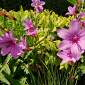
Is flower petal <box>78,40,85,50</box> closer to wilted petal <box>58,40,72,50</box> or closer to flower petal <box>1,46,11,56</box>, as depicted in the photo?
wilted petal <box>58,40,72,50</box>

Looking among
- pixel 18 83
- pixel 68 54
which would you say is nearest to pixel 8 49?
pixel 68 54

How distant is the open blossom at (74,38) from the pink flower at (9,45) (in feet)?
1.07

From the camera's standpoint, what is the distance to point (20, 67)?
162cm

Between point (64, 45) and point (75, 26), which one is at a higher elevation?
point (75, 26)

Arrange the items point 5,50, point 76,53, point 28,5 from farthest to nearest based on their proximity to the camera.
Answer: point 28,5 < point 5,50 < point 76,53

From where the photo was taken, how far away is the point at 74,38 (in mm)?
915

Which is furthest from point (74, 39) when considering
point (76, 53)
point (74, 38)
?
point (76, 53)

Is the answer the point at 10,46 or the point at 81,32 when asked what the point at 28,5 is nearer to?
the point at 10,46

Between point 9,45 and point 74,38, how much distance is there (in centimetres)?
52

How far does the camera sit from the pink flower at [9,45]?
3.00 feet

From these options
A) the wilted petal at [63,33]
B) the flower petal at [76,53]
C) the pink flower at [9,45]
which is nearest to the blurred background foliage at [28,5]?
the pink flower at [9,45]

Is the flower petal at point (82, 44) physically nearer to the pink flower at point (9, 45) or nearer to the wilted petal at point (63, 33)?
the wilted petal at point (63, 33)

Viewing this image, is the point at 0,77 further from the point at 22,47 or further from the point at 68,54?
the point at 68,54

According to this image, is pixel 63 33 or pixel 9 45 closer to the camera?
pixel 63 33
